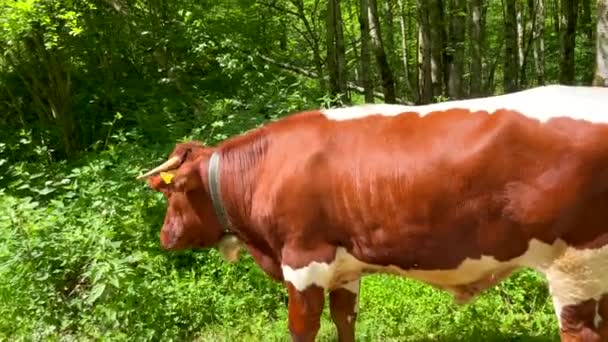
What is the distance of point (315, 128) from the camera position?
379cm

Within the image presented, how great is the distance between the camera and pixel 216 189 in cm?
413

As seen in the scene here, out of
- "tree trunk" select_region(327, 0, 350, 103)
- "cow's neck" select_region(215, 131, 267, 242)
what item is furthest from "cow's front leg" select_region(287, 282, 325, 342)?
"tree trunk" select_region(327, 0, 350, 103)

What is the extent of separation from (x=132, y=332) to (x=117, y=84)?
561cm

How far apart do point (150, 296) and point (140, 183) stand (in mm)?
1347

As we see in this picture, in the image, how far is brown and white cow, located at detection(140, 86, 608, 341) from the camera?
9.99 feet

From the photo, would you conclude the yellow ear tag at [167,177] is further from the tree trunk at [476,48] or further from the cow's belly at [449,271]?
the tree trunk at [476,48]

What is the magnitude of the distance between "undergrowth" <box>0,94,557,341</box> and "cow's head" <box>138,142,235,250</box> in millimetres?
926

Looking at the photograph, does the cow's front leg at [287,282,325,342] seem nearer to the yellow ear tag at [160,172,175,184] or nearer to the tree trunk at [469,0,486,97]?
the yellow ear tag at [160,172,175,184]

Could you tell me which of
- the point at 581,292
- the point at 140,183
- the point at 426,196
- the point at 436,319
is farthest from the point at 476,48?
the point at 581,292

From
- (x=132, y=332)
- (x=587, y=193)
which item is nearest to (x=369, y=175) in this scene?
(x=587, y=193)

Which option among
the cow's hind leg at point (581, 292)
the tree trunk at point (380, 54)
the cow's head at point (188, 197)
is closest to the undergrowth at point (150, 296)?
the cow's head at point (188, 197)

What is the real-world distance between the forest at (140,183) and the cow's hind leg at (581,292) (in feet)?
5.22

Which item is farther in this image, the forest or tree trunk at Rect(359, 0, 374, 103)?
tree trunk at Rect(359, 0, 374, 103)

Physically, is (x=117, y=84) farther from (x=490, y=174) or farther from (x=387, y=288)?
(x=490, y=174)
